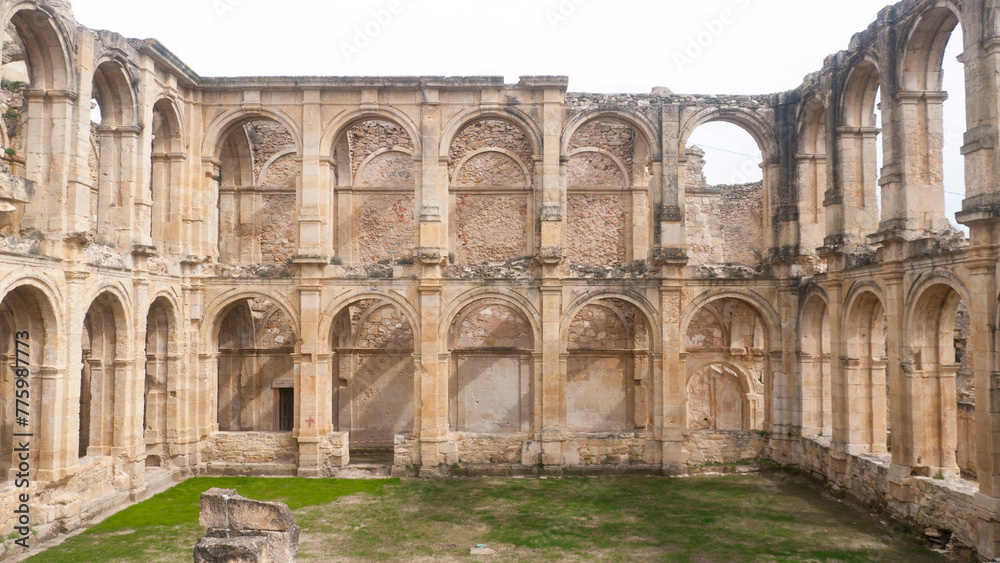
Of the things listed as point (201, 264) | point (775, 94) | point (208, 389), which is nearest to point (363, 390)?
point (208, 389)

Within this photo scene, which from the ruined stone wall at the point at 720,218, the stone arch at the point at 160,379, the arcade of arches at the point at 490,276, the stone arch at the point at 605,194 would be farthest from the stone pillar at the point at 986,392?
the stone arch at the point at 160,379

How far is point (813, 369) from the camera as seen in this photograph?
53.4 ft

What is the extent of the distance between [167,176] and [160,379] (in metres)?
4.96

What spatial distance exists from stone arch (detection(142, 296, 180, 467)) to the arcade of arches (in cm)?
7

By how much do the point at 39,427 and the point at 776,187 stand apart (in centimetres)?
1703

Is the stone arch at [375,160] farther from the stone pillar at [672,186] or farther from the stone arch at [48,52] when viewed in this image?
the stone arch at [48,52]

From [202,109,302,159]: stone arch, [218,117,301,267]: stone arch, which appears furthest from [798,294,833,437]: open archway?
[218,117,301,267]: stone arch

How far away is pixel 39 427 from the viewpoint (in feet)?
Result: 38.2

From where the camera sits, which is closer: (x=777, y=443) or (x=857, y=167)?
(x=857, y=167)

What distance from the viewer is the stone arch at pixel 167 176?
632 inches

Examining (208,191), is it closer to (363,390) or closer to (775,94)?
(363,390)

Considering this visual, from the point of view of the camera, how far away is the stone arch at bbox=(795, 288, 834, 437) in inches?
635

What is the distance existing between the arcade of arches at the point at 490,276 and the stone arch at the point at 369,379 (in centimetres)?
7

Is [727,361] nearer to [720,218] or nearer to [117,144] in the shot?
[720,218]
